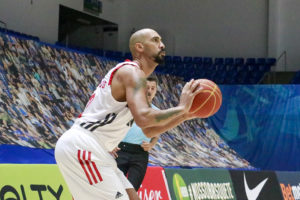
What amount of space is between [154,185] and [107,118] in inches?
141

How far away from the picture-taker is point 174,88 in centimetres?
1880

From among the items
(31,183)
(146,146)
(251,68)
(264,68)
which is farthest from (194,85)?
(264,68)

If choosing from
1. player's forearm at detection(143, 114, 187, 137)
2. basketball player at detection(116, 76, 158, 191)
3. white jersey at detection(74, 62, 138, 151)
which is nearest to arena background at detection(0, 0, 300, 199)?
basketball player at detection(116, 76, 158, 191)

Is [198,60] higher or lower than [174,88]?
higher

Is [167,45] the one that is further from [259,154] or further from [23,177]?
[23,177]

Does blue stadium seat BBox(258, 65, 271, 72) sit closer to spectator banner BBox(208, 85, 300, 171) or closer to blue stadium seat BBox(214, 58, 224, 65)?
blue stadium seat BBox(214, 58, 224, 65)

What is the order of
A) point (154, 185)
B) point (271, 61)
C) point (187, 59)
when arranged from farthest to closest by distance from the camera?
1. point (187, 59)
2. point (271, 61)
3. point (154, 185)

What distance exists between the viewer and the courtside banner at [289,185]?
9344mm

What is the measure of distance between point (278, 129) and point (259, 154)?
108 centimetres

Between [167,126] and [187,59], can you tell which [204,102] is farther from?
[187,59]

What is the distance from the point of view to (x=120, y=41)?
24.4 metres

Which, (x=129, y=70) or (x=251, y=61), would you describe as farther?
(x=251, y=61)

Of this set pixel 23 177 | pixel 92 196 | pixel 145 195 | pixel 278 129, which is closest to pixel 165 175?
pixel 145 195

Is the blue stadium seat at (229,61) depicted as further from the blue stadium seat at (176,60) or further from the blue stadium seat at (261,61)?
the blue stadium seat at (176,60)
